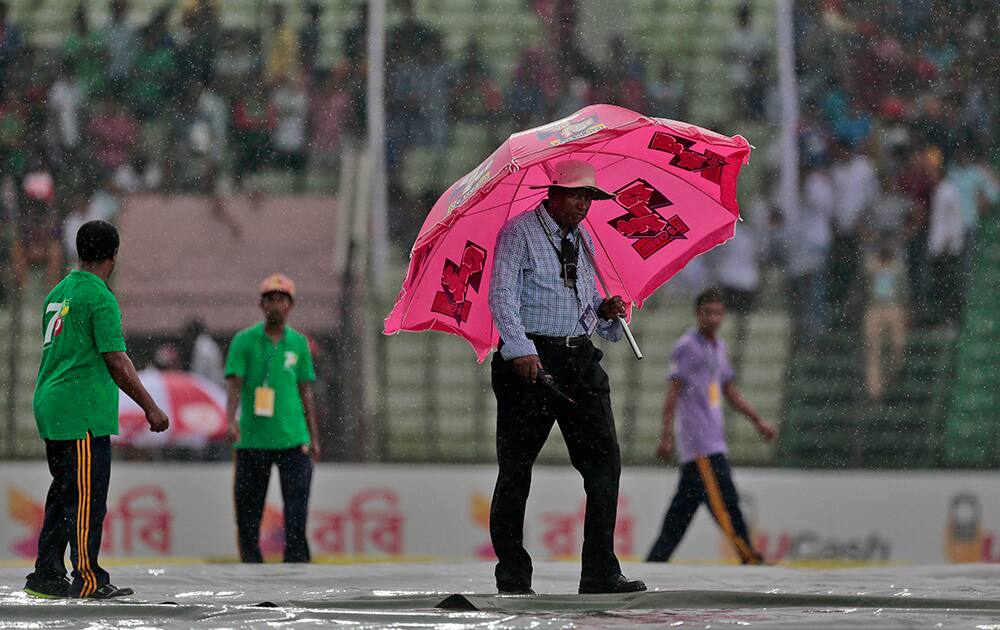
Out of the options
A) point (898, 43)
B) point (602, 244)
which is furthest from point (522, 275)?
point (898, 43)

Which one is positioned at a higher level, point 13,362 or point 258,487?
point 13,362

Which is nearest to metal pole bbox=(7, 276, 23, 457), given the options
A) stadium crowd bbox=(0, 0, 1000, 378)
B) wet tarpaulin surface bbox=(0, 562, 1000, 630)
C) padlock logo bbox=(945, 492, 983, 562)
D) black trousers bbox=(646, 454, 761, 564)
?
stadium crowd bbox=(0, 0, 1000, 378)

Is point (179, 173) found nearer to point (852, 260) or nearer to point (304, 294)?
point (304, 294)

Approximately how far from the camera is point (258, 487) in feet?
28.1

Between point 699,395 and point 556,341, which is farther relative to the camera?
point 699,395

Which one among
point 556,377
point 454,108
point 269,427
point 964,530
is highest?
point 454,108

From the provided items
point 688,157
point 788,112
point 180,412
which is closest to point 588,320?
point 688,157

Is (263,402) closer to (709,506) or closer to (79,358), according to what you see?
(709,506)

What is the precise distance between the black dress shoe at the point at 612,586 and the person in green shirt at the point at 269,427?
8.60 ft

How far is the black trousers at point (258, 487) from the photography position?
852cm

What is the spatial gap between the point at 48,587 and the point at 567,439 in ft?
6.05

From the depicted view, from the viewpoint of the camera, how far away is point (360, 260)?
43.9ft

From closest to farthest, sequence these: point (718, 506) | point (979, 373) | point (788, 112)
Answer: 1. point (718, 506)
2. point (979, 373)
3. point (788, 112)

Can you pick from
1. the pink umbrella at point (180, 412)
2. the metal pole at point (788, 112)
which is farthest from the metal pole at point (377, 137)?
the metal pole at point (788, 112)
